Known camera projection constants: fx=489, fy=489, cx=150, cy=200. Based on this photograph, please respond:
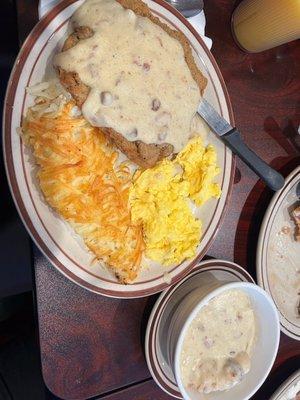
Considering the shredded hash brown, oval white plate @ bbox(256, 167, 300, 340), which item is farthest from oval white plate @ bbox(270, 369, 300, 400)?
the shredded hash brown

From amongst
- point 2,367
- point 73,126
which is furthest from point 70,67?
point 2,367

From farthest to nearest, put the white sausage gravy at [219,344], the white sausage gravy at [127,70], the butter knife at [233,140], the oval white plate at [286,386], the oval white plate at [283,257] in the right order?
the oval white plate at [286,386]
the oval white plate at [283,257]
the butter knife at [233,140]
the white sausage gravy at [219,344]
the white sausage gravy at [127,70]

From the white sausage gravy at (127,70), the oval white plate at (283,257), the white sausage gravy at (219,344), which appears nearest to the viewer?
the white sausage gravy at (127,70)

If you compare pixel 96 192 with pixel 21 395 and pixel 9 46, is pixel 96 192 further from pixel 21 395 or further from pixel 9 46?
pixel 21 395

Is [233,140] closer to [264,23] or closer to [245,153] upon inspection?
[245,153]

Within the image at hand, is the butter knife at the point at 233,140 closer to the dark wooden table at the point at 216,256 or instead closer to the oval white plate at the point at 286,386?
the dark wooden table at the point at 216,256

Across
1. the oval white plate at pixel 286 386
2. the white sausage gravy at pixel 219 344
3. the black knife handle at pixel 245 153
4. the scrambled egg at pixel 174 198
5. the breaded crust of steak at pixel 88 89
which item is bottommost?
the oval white plate at pixel 286 386

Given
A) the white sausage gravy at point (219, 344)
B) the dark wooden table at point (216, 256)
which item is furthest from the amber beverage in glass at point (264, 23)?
the white sausage gravy at point (219, 344)
